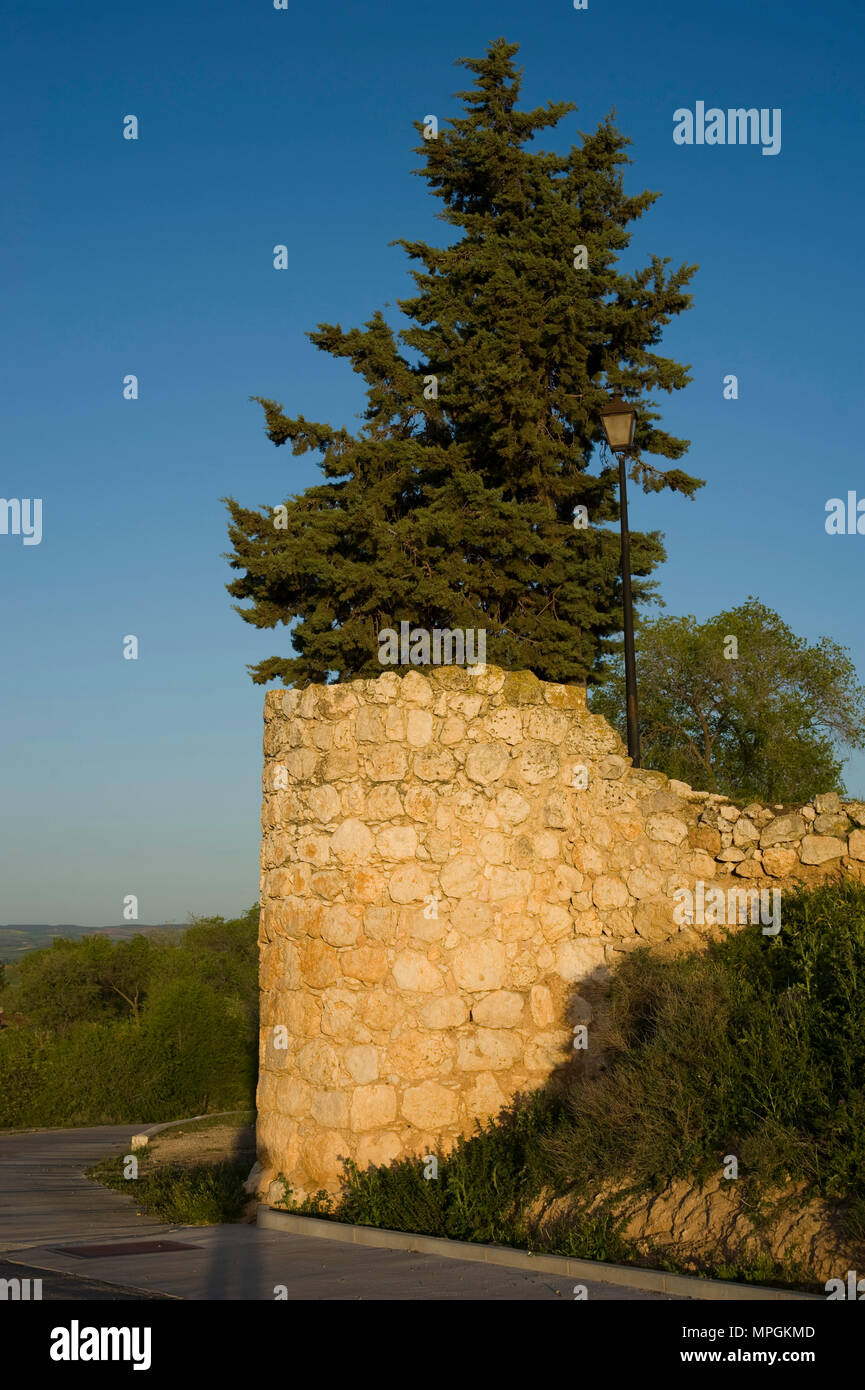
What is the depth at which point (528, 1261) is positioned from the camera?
295 inches

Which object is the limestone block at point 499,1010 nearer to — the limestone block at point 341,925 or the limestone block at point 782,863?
the limestone block at point 341,925

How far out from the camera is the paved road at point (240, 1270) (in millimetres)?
6918

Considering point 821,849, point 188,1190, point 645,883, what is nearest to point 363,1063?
point 645,883

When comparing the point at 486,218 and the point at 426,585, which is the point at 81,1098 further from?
the point at 486,218

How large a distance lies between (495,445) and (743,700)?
Result: 657cm

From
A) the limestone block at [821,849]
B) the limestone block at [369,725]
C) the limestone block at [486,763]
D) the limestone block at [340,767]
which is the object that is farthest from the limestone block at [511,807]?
the limestone block at [821,849]

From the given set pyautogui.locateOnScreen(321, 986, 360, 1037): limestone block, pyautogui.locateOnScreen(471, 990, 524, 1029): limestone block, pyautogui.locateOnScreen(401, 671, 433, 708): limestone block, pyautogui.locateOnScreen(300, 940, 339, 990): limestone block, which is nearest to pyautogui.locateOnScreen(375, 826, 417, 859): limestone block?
pyautogui.locateOnScreen(300, 940, 339, 990): limestone block

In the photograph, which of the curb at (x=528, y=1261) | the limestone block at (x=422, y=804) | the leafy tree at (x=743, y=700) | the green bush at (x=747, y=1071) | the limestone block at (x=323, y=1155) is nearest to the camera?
the curb at (x=528, y=1261)

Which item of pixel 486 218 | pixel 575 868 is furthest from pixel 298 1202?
pixel 486 218

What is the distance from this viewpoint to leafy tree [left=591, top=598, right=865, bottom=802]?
2214cm

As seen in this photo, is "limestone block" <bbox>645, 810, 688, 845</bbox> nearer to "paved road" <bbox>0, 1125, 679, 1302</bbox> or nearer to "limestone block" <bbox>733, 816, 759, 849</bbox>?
"limestone block" <bbox>733, 816, 759, 849</bbox>

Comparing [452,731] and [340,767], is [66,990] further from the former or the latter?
[452,731]

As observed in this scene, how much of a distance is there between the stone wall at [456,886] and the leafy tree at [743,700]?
464 inches
